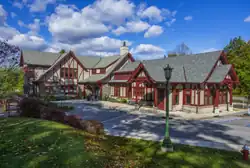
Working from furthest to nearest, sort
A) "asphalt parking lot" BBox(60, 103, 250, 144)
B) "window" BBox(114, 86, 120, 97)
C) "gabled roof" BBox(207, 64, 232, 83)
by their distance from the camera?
1. "window" BBox(114, 86, 120, 97)
2. "gabled roof" BBox(207, 64, 232, 83)
3. "asphalt parking lot" BBox(60, 103, 250, 144)

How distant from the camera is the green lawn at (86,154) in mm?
6879

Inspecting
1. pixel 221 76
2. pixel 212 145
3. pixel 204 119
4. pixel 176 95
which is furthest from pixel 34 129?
pixel 221 76

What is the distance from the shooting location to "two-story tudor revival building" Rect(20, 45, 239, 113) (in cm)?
2250

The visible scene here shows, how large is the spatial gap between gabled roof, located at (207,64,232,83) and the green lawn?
1420 cm

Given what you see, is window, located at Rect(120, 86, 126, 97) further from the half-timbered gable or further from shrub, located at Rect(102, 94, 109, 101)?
the half-timbered gable

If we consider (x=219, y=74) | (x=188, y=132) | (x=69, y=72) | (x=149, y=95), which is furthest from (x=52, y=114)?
(x=69, y=72)

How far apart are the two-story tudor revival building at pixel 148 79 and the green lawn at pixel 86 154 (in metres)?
13.7

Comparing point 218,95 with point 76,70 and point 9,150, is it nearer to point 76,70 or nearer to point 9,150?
point 9,150

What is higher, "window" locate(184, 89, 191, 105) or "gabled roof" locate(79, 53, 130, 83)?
"gabled roof" locate(79, 53, 130, 83)

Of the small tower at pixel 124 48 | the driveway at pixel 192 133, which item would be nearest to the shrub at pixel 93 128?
the driveway at pixel 192 133

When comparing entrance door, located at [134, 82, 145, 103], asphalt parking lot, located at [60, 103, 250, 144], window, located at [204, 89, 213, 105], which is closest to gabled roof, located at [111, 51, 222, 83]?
window, located at [204, 89, 213, 105]

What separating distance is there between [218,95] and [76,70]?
2671 centimetres

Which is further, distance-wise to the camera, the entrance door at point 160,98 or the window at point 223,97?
the entrance door at point 160,98

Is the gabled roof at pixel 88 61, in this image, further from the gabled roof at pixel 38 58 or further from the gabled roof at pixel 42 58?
the gabled roof at pixel 38 58
